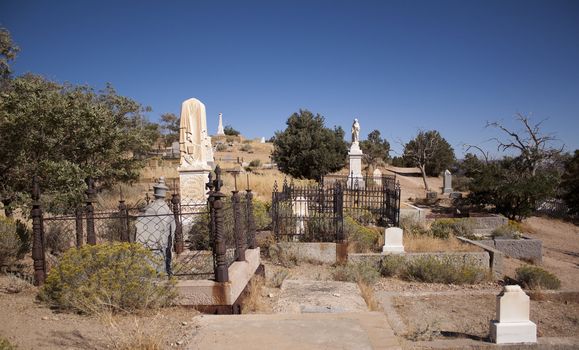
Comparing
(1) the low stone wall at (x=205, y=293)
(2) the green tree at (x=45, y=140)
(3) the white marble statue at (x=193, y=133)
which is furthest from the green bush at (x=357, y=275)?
(2) the green tree at (x=45, y=140)

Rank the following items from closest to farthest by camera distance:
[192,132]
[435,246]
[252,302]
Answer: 1. [252,302]
2. [435,246]
3. [192,132]

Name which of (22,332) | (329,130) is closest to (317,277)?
(22,332)

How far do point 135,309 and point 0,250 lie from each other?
3677mm

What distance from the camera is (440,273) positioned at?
871 cm

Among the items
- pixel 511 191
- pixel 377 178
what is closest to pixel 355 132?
pixel 377 178

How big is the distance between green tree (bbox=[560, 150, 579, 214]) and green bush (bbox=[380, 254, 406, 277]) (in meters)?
17.3

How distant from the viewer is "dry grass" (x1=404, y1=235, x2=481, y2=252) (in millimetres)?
10250

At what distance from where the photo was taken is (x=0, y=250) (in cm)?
647

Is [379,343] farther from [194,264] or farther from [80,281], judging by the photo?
[194,264]

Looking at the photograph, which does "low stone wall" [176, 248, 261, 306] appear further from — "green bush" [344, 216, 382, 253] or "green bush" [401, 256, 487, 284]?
"green bush" [344, 216, 382, 253]

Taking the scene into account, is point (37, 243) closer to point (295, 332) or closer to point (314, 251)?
point (295, 332)

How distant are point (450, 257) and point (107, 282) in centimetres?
771

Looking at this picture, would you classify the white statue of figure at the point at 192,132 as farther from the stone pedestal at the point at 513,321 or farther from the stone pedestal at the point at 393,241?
the stone pedestal at the point at 513,321

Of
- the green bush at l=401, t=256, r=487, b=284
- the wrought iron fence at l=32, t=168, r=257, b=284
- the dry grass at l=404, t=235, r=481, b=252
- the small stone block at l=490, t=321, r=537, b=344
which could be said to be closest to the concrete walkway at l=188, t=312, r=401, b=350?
the wrought iron fence at l=32, t=168, r=257, b=284
